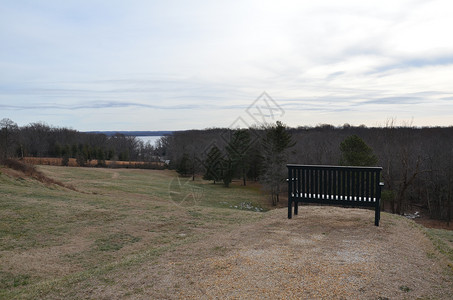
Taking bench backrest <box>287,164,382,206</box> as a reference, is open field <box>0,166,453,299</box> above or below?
below

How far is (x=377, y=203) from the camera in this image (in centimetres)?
739

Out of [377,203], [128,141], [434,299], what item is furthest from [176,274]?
[128,141]

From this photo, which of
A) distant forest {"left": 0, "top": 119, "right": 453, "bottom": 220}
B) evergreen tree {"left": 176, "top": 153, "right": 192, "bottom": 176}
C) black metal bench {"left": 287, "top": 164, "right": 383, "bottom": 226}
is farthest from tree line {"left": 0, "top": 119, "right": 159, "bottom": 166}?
black metal bench {"left": 287, "top": 164, "right": 383, "bottom": 226}

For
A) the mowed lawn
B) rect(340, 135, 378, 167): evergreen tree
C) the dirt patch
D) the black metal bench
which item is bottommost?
the mowed lawn

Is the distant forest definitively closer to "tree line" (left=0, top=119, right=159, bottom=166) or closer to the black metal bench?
"tree line" (left=0, top=119, right=159, bottom=166)

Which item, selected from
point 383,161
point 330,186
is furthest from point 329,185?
point 383,161

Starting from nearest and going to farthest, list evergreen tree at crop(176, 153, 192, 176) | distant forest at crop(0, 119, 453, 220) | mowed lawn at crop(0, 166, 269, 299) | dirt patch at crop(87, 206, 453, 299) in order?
dirt patch at crop(87, 206, 453, 299)
mowed lawn at crop(0, 166, 269, 299)
distant forest at crop(0, 119, 453, 220)
evergreen tree at crop(176, 153, 192, 176)

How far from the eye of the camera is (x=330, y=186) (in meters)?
7.97

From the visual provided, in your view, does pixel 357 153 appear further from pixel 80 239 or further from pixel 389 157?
pixel 80 239

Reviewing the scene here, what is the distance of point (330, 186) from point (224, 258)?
3.69 m

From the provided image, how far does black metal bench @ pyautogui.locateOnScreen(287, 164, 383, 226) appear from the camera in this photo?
7.68 meters

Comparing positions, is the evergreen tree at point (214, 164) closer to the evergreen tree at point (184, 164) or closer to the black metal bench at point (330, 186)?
the evergreen tree at point (184, 164)

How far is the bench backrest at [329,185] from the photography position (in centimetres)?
771

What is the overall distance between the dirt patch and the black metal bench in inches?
26.2
